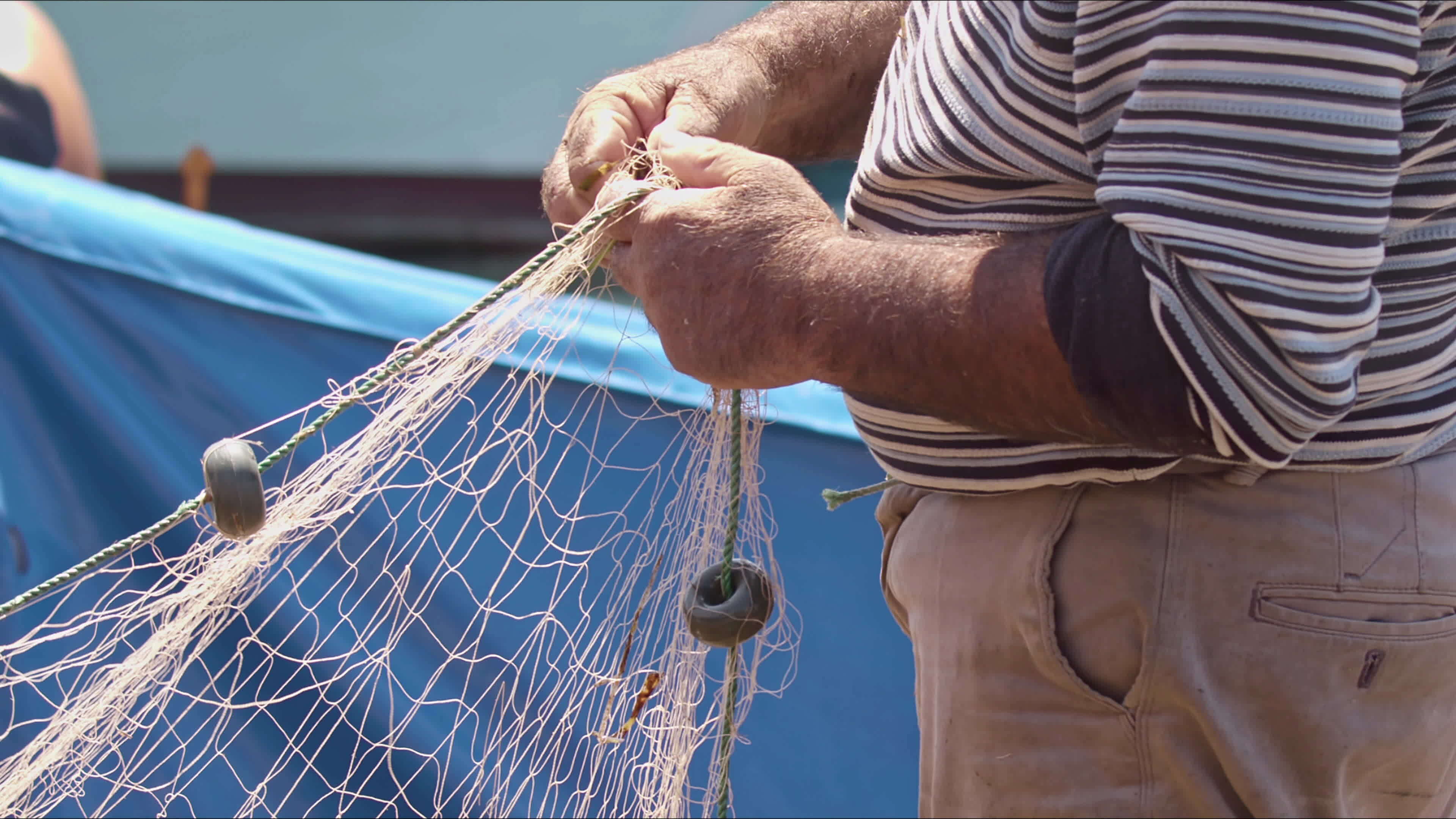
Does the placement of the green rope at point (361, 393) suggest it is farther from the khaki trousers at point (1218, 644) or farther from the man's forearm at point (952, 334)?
the khaki trousers at point (1218, 644)

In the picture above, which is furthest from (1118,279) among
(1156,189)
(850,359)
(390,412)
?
(390,412)

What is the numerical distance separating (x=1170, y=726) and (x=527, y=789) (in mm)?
1138

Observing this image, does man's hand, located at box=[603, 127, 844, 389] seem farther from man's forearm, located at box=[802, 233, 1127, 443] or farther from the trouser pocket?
the trouser pocket

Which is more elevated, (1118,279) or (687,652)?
(1118,279)

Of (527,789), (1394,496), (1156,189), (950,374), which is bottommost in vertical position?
(527,789)

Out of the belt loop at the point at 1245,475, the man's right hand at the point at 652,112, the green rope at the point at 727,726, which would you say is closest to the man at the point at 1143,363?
the belt loop at the point at 1245,475

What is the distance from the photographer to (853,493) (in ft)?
3.73

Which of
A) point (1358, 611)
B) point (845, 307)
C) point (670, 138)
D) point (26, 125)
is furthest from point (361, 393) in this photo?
point (26, 125)

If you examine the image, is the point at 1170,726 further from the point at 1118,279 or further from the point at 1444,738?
the point at 1118,279

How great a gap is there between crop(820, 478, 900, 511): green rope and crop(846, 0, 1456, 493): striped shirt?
0.28 meters

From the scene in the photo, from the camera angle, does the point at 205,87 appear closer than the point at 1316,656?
No

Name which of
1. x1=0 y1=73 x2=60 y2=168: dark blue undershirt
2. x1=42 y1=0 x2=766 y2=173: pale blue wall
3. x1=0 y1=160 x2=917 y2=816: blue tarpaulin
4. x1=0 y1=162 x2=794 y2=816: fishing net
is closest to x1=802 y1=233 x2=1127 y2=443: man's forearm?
x1=0 y1=162 x2=794 y2=816: fishing net

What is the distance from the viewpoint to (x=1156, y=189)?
61 centimetres

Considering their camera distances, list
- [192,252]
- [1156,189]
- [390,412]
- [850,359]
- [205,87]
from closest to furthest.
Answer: [1156,189]
[850,359]
[390,412]
[192,252]
[205,87]
